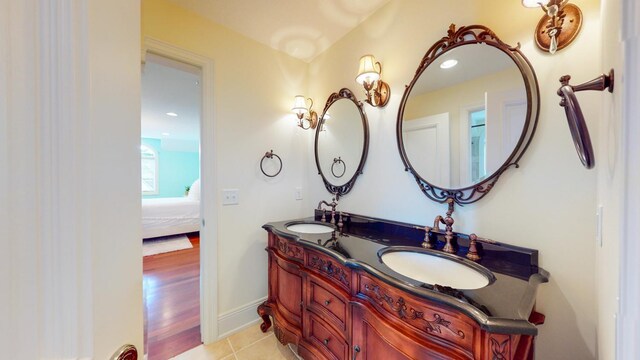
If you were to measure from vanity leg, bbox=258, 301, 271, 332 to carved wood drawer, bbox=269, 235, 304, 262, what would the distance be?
482 mm

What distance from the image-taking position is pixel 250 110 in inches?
74.1

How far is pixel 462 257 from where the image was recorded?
104cm

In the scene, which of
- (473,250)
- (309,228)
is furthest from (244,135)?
(473,250)

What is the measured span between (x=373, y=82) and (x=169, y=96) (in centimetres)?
294

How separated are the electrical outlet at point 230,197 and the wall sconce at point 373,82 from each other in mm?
1255

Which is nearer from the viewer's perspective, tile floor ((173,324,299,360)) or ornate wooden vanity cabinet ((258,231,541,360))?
ornate wooden vanity cabinet ((258,231,541,360))

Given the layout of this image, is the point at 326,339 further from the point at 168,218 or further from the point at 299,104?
the point at 168,218

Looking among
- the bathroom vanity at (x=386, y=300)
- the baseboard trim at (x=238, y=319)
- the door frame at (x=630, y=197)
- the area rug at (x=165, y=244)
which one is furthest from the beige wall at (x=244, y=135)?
the area rug at (x=165, y=244)

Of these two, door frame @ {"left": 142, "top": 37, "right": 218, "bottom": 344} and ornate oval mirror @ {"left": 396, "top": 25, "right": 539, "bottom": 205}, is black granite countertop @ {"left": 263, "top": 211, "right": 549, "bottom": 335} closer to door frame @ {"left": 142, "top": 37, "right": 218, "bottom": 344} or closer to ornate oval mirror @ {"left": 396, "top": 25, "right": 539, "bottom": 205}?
ornate oval mirror @ {"left": 396, "top": 25, "right": 539, "bottom": 205}

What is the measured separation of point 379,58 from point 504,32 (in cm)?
72

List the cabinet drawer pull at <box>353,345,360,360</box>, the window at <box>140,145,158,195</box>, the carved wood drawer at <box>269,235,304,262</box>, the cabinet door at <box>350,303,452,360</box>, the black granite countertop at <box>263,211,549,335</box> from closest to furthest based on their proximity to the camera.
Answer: the black granite countertop at <box>263,211,549,335</box> → the cabinet door at <box>350,303,452,360</box> → the cabinet drawer pull at <box>353,345,360,360</box> → the carved wood drawer at <box>269,235,304,262</box> → the window at <box>140,145,158,195</box>

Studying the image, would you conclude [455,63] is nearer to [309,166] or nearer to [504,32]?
[504,32]

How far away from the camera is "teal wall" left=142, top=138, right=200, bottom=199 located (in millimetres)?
6503

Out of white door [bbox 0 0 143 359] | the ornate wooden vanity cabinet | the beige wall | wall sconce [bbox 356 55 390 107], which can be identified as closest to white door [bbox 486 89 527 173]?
wall sconce [bbox 356 55 390 107]
